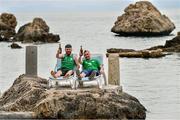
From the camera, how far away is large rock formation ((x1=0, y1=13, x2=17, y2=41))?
90562mm

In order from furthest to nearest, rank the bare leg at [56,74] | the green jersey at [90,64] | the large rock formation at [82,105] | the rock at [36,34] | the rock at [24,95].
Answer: the rock at [36,34] → the green jersey at [90,64] → the bare leg at [56,74] → the rock at [24,95] → the large rock formation at [82,105]

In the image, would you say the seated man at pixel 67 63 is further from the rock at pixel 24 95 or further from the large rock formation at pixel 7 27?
the large rock formation at pixel 7 27

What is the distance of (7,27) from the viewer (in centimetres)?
9275

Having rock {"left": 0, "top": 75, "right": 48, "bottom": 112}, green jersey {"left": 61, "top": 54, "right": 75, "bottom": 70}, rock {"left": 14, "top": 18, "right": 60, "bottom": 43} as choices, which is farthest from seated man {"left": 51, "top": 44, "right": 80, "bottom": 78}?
rock {"left": 14, "top": 18, "right": 60, "bottom": 43}

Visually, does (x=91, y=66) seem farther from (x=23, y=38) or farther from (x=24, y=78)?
(x=23, y=38)

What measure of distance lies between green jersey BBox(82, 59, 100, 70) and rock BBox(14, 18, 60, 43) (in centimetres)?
6108

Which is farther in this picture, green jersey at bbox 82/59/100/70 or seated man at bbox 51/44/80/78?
green jersey at bbox 82/59/100/70

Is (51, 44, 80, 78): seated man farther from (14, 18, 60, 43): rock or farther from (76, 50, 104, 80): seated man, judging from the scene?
(14, 18, 60, 43): rock

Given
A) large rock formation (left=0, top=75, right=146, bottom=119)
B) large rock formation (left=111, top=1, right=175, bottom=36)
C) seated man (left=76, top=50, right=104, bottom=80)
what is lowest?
large rock formation (left=0, top=75, right=146, bottom=119)

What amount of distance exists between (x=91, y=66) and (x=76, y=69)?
22.1 inches

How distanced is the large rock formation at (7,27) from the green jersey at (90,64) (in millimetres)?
68319

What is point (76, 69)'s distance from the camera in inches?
859

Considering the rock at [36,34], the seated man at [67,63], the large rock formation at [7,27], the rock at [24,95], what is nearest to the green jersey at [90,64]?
the seated man at [67,63]

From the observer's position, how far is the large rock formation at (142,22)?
3787 inches
